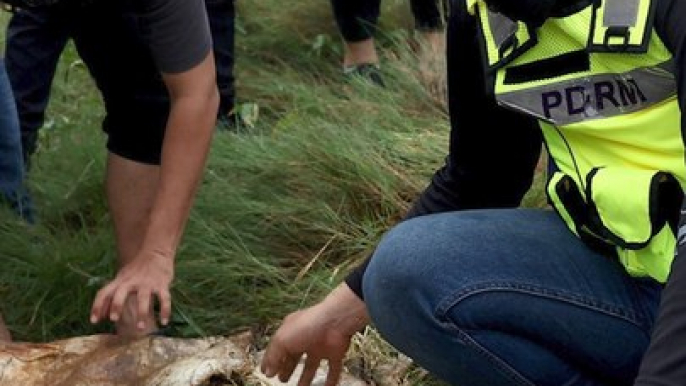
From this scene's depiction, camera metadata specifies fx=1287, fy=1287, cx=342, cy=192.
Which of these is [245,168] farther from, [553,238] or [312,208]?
[553,238]

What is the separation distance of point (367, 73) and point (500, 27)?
1989 mm

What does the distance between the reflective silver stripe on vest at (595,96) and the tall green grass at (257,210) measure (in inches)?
35.7

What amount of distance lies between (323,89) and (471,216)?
185 centimetres

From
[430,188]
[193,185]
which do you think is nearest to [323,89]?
[193,185]

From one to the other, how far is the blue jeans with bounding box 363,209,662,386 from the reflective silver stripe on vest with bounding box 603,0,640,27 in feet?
1.16

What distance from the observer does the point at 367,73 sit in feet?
11.8

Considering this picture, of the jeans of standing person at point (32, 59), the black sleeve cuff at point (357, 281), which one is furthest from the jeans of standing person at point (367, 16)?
the black sleeve cuff at point (357, 281)

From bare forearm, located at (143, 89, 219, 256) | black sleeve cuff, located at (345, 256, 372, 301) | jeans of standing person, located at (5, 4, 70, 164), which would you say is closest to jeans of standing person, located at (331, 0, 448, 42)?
jeans of standing person, located at (5, 4, 70, 164)

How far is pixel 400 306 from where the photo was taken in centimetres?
165

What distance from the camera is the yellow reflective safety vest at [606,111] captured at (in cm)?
148

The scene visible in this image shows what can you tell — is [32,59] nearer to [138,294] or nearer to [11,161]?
[11,161]

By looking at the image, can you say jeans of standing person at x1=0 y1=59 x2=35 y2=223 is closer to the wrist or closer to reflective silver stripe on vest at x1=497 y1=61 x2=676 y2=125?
the wrist

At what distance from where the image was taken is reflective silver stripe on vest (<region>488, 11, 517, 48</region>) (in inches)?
62.6

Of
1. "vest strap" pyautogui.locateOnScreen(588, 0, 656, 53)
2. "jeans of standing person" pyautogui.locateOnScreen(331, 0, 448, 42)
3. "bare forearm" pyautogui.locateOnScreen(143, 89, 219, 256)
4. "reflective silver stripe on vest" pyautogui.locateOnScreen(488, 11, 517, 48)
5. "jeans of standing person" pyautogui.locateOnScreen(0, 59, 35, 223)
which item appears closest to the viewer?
"vest strap" pyautogui.locateOnScreen(588, 0, 656, 53)
